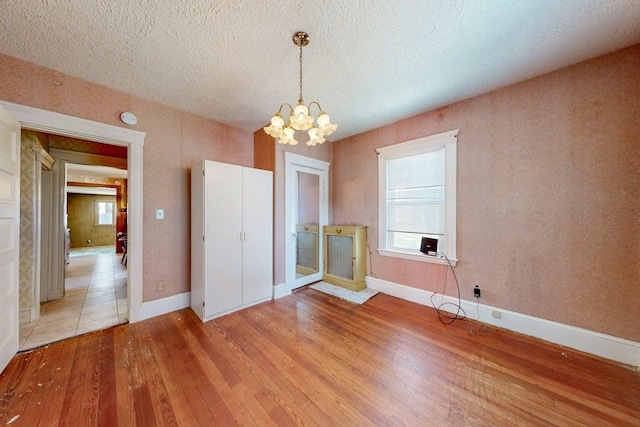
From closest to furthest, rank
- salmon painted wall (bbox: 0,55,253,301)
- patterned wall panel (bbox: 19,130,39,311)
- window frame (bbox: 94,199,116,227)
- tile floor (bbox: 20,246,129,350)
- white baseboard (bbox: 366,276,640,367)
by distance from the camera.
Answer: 1. white baseboard (bbox: 366,276,640,367)
2. salmon painted wall (bbox: 0,55,253,301)
3. tile floor (bbox: 20,246,129,350)
4. patterned wall panel (bbox: 19,130,39,311)
5. window frame (bbox: 94,199,116,227)

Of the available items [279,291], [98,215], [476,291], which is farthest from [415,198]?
[98,215]

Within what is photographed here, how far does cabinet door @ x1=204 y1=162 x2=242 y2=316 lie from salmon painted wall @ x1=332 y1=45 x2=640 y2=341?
2.62m

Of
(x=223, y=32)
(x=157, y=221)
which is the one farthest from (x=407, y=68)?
(x=157, y=221)

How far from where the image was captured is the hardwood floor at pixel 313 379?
4.62ft

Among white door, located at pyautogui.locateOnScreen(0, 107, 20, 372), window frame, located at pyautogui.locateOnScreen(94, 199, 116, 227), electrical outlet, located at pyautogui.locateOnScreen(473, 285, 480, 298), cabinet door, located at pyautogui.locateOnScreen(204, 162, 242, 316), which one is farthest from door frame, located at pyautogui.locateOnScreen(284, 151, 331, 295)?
window frame, located at pyautogui.locateOnScreen(94, 199, 116, 227)

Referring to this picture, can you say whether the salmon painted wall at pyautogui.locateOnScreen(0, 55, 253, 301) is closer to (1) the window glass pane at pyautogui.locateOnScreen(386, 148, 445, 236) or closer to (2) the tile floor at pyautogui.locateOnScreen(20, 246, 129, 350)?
(2) the tile floor at pyautogui.locateOnScreen(20, 246, 129, 350)

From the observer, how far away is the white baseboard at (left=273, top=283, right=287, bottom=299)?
3.29m

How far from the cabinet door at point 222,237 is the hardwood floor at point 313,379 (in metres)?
0.39

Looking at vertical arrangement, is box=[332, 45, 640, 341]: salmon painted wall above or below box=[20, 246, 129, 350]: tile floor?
above

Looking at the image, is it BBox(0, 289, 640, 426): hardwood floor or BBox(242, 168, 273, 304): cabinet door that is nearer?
BBox(0, 289, 640, 426): hardwood floor

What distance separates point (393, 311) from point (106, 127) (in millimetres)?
3905

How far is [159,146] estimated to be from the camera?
108 inches

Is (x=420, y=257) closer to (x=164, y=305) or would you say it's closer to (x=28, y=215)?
(x=164, y=305)

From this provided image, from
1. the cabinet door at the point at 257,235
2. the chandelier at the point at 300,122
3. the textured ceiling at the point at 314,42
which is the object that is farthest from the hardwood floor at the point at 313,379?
the textured ceiling at the point at 314,42
